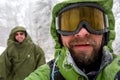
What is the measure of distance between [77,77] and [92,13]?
0.46 m

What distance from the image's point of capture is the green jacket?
945 cm

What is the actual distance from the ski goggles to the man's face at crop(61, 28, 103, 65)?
1.5 inches

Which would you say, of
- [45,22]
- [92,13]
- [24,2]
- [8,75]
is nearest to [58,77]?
[92,13]

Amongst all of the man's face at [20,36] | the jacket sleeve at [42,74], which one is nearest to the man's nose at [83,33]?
the jacket sleeve at [42,74]

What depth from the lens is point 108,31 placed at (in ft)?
10.4

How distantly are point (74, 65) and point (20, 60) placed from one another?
6.55m

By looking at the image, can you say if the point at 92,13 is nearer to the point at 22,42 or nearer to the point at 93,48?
the point at 93,48

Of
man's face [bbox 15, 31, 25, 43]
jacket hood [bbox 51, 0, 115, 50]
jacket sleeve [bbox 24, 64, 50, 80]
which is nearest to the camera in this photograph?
jacket sleeve [bbox 24, 64, 50, 80]

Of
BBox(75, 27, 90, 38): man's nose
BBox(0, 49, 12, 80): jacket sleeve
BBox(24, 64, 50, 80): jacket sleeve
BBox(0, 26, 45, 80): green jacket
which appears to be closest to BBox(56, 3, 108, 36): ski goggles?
BBox(75, 27, 90, 38): man's nose

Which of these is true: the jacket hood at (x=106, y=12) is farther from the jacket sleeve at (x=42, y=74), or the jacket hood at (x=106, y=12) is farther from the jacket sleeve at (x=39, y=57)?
the jacket sleeve at (x=39, y=57)

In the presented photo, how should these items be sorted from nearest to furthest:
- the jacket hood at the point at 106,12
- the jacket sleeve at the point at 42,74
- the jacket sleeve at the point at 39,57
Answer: the jacket sleeve at the point at 42,74, the jacket hood at the point at 106,12, the jacket sleeve at the point at 39,57

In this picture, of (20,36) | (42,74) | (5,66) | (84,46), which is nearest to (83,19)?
(84,46)

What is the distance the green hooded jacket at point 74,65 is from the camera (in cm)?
286

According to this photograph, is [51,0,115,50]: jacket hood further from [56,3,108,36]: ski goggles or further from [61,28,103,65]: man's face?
[61,28,103,65]: man's face
